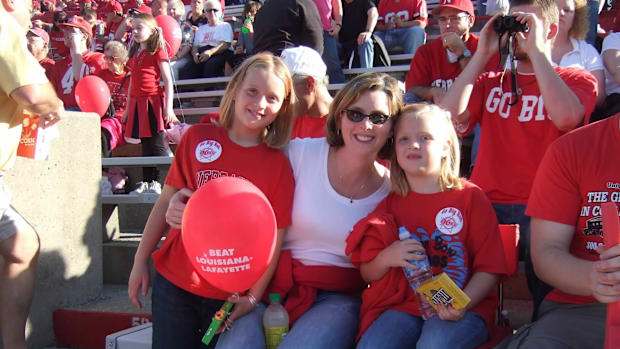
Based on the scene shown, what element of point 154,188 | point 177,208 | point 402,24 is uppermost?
point 402,24

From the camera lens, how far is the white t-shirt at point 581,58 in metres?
3.37

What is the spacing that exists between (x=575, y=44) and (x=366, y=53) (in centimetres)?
369

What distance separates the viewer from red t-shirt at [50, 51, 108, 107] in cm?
703

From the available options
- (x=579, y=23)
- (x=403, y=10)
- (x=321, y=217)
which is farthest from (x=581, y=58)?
(x=403, y=10)

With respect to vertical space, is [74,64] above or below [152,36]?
below

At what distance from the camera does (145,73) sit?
6.02 m

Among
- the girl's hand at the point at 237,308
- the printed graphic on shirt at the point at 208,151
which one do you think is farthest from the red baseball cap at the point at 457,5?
the girl's hand at the point at 237,308

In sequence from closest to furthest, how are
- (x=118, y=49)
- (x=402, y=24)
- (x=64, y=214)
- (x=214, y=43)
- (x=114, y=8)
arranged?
(x=64, y=214) → (x=118, y=49) → (x=402, y=24) → (x=214, y=43) → (x=114, y=8)

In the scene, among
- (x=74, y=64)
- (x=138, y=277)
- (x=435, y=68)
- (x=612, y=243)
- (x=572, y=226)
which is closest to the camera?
(x=612, y=243)

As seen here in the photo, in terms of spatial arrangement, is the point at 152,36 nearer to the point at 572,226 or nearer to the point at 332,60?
the point at 332,60

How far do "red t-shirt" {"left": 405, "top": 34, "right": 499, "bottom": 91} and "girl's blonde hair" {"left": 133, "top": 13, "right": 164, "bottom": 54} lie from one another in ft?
9.67

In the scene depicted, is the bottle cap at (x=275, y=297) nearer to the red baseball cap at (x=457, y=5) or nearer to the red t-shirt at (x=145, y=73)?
the red baseball cap at (x=457, y=5)

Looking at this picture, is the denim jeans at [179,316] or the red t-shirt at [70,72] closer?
the denim jeans at [179,316]

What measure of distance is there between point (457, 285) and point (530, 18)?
133cm
